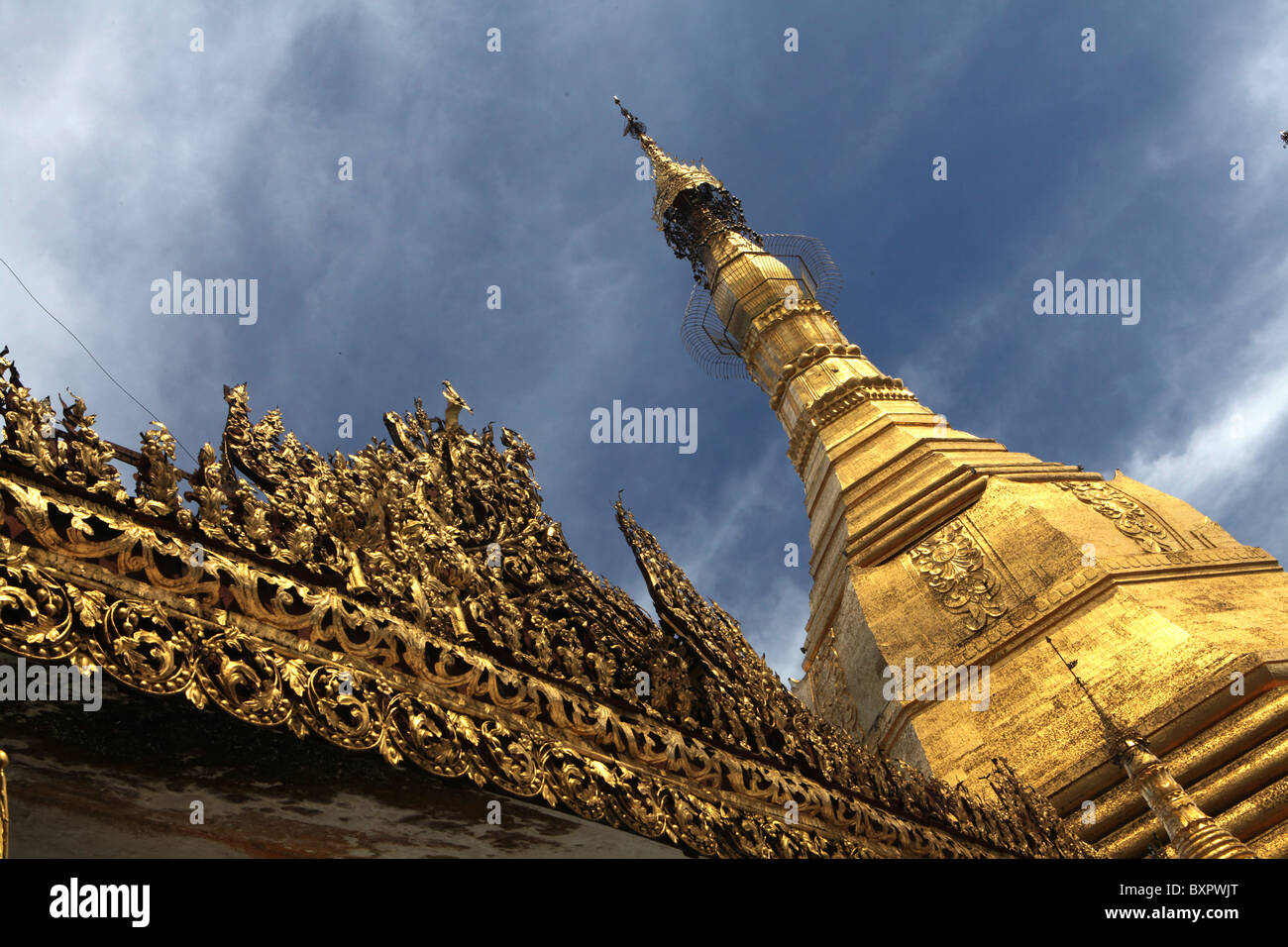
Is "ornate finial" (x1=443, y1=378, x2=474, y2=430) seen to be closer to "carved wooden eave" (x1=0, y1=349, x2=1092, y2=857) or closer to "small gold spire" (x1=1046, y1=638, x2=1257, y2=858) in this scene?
"carved wooden eave" (x1=0, y1=349, x2=1092, y2=857)

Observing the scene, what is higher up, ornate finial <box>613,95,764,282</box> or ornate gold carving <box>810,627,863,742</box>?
ornate finial <box>613,95,764,282</box>

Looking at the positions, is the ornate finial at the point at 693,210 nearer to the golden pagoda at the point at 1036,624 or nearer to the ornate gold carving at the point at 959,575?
the golden pagoda at the point at 1036,624

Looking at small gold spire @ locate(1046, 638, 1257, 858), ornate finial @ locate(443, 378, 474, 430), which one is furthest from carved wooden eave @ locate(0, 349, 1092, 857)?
small gold spire @ locate(1046, 638, 1257, 858)

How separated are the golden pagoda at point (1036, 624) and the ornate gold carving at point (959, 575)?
0.03 metres

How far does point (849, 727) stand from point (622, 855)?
1032 centimetres

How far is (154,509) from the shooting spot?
2.84m

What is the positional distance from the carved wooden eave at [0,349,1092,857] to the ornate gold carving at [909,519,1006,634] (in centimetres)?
690

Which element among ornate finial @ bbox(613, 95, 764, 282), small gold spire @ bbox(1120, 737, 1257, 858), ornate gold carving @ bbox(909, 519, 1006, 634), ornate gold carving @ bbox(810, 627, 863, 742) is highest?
ornate finial @ bbox(613, 95, 764, 282)

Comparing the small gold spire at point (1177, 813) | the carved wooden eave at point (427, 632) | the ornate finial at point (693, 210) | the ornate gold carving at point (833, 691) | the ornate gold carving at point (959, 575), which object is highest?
the ornate finial at point (693, 210)

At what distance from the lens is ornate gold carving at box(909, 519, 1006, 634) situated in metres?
12.4

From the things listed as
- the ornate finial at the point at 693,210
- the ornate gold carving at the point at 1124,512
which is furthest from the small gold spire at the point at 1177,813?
the ornate finial at the point at 693,210

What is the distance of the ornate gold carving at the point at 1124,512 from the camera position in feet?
41.5
